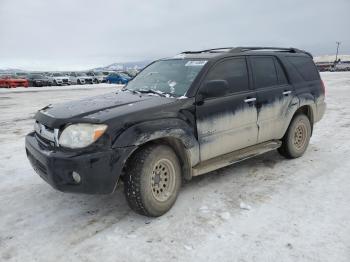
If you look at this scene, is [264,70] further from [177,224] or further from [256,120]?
[177,224]

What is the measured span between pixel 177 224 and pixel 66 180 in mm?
1222

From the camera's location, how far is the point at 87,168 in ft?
10.3

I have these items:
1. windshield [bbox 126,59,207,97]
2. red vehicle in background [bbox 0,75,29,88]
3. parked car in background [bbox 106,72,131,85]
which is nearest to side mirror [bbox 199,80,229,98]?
windshield [bbox 126,59,207,97]

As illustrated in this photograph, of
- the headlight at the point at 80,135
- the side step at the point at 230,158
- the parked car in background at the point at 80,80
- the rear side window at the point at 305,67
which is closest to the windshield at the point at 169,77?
the side step at the point at 230,158

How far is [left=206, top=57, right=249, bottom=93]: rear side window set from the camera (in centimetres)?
429

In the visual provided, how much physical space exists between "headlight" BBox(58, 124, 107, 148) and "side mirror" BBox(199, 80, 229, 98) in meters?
1.34

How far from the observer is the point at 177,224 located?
3.47 meters

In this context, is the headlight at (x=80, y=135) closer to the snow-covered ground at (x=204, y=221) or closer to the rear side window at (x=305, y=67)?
the snow-covered ground at (x=204, y=221)

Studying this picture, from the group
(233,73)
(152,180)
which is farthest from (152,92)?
(152,180)

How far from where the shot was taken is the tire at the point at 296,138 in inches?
213

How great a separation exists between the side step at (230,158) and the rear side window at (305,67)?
1.37 m

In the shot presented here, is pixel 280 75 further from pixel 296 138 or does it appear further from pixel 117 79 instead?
pixel 117 79

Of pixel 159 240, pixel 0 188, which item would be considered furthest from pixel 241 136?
pixel 0 188

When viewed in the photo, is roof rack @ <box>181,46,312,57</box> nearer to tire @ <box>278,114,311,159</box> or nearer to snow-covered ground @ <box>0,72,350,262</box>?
tire @ <box>278,114,311,159</box>
